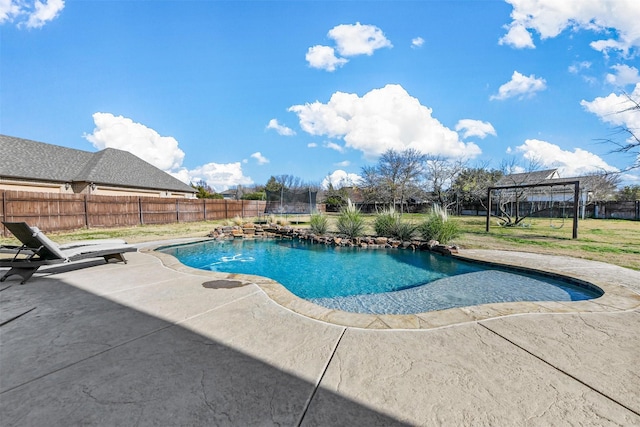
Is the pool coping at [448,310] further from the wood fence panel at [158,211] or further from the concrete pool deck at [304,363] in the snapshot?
the wood fence panel at [158,211]

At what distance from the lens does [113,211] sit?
536 inches

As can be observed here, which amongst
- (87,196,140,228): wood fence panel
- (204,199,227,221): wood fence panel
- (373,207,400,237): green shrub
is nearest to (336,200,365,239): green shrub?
(373,207,400,237): green shrub

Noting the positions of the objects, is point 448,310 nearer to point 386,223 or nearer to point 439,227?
point 439,227

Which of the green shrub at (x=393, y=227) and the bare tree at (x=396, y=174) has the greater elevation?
the bare tree at (x=396, y=174)

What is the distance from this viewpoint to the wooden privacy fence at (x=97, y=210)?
1027cm

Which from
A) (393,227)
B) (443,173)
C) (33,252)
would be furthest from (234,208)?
(33,252)

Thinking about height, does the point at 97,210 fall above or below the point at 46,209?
below

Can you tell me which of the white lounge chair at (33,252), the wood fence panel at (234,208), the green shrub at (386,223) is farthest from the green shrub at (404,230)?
the wood fence panel at (234,208)

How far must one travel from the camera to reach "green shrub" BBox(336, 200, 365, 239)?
367 inches

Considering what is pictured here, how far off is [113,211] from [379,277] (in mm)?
14652

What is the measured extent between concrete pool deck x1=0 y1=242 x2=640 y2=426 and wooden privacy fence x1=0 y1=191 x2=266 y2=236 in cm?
1124

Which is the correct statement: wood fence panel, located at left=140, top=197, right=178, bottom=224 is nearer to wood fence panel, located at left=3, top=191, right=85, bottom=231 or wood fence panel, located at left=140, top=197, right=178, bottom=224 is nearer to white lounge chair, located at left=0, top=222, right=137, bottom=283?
wood fence panel, located at left=3, top=191, right=85, bottom=231

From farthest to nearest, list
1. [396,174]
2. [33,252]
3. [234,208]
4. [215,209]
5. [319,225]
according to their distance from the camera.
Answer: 1. [396,174]
2. [234,208]
3. [215,209]
4. [319,225]
5. [33,252]

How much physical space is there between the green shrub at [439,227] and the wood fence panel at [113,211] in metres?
15.0
